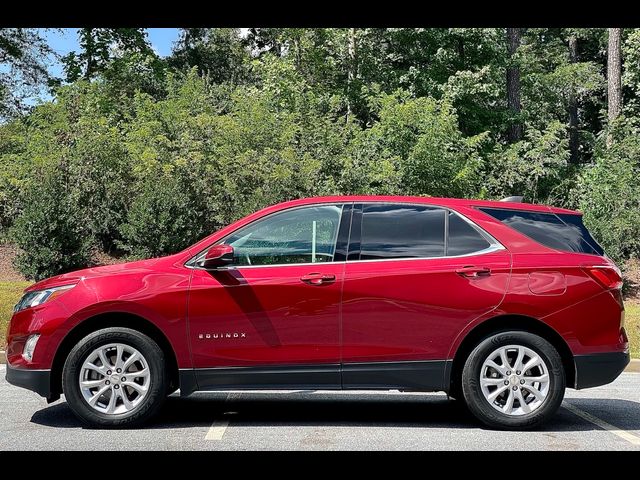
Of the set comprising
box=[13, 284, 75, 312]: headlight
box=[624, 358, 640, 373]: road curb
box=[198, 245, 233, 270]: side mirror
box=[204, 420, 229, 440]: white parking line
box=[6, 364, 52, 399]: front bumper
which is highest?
box=[198, 245, 233, 270]: side mirror

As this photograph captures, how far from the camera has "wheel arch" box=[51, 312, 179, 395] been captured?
693cm

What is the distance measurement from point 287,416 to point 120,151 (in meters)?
13.4

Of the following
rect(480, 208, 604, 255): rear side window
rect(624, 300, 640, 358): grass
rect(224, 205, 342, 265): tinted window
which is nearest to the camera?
rect(224, 205, 342, 265): tinted window

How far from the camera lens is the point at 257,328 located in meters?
6.84

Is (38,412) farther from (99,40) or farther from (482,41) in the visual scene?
(99,40)

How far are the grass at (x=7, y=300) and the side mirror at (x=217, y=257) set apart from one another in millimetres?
5803

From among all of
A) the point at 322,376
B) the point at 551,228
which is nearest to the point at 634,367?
the point at 551,228

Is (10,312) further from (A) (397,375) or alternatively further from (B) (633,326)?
(B) (633,326)

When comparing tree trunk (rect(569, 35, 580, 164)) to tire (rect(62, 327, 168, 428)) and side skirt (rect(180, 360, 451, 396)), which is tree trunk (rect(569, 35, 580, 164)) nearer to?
side skirt (rect(180, 360, 451, 396))

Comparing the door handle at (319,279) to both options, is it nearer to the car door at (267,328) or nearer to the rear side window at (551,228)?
→ the car door at (267,328)

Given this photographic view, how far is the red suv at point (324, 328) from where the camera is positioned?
6824 millimetres

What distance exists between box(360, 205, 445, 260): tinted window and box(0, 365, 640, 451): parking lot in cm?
146

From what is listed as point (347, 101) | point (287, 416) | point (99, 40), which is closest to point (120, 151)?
point (347, 101)

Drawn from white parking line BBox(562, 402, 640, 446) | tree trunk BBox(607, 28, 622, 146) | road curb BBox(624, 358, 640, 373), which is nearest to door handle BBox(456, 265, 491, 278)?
white parking line BBox(562, 402, 640, 446)
